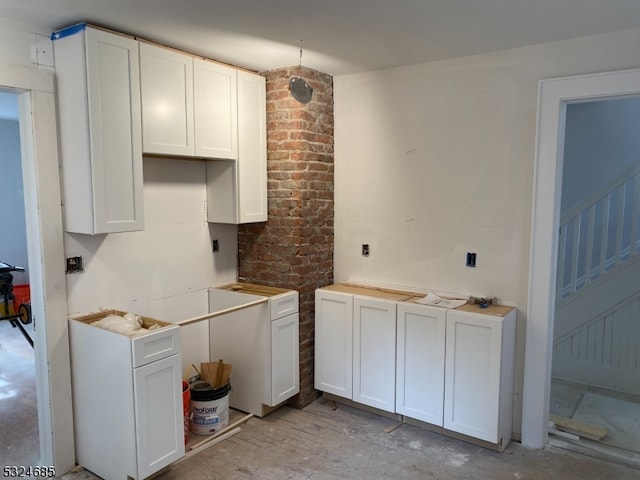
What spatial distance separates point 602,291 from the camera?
4.34 meters

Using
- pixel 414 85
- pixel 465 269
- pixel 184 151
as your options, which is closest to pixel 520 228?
pixel 465 269

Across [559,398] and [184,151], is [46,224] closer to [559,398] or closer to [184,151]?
[184,151]

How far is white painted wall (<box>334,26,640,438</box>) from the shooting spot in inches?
121

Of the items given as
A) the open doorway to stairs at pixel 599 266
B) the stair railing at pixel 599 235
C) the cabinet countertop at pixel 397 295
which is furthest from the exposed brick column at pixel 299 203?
the stair railing at pixel 599 235

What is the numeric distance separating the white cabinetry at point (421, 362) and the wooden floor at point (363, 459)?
200 millimetres

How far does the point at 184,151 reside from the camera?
3080mm

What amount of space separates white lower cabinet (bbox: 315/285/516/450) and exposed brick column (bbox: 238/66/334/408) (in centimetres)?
15

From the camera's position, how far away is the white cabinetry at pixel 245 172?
3473 mm

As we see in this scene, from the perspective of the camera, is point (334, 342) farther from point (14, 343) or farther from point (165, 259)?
point (14, 343)

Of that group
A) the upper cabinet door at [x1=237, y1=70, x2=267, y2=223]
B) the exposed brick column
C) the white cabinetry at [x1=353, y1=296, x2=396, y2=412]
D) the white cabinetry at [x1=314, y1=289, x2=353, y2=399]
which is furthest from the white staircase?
the upper cabinet door at [x1=237, y1=70, x2=267, y2=223]

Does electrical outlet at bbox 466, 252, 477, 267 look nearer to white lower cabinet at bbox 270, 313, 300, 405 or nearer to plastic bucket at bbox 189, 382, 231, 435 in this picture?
white lower cabinet at bbox 270, 313, 300, 405

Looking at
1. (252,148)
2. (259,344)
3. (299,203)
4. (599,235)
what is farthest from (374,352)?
(599,235)

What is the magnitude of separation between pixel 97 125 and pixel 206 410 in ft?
6.33

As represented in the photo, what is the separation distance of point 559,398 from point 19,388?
14.6 feet
